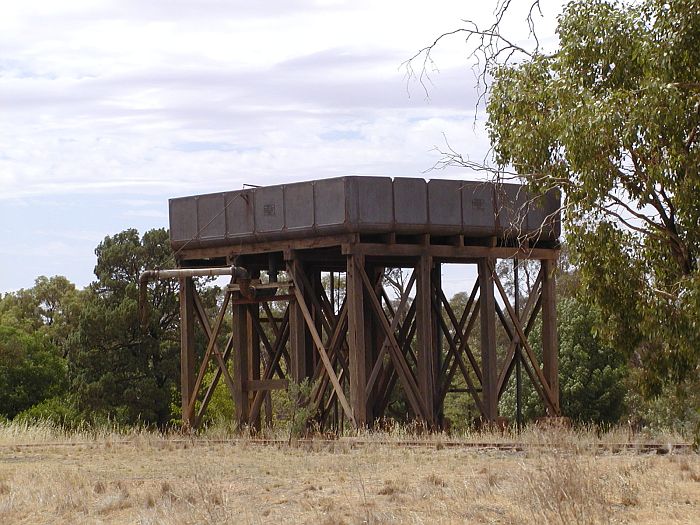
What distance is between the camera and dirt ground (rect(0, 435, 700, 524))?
12852 mm

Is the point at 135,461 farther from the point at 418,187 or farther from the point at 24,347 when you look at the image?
the point at 24,347

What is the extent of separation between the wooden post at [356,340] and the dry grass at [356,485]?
3564 mm

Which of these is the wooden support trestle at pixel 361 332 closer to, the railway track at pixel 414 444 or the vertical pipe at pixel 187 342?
the vertical pipe at pixel 187 342

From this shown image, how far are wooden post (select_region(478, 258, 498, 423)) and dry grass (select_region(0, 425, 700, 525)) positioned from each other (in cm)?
573

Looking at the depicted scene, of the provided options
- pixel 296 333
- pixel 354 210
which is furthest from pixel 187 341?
pixel 354 210

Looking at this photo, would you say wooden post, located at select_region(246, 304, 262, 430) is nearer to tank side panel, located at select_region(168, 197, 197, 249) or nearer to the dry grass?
tank side panel, located at select_region(168, 197, 197, 249)

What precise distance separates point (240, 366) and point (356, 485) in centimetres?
1275

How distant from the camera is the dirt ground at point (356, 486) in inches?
506

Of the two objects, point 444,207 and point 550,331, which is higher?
point 444,207

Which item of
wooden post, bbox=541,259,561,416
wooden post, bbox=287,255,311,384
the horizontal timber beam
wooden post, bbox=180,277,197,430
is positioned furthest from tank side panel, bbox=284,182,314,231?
wooden post, bbox=541,259,561,416

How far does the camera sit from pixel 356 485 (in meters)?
15.3

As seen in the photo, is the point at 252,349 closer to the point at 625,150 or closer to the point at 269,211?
the point at 269,211

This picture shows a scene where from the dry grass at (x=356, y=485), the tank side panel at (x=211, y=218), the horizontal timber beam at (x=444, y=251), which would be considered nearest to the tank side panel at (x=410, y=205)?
the horizontal timber beam at (x=444, y=251)

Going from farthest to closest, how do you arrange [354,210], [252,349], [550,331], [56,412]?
[56,412] < [252,349] < [550,331] < [354,210]
